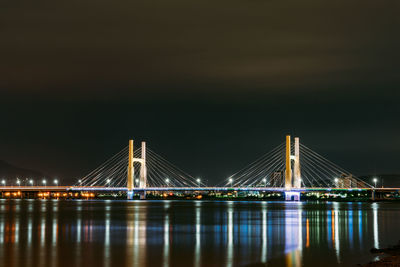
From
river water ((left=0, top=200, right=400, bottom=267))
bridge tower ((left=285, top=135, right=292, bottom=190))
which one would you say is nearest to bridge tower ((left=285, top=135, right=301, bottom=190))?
bridge tower ((left=285, top=135, right=292, bottom=190))

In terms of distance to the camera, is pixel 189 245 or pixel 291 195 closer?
pixel 189 245

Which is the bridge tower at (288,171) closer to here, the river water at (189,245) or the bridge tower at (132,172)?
the bridge tower at (132,172)

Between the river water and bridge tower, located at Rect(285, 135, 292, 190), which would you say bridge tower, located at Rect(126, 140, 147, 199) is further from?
the river water

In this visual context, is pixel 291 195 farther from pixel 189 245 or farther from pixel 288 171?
pixel 189 245

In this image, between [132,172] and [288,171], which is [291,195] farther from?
[132,172]

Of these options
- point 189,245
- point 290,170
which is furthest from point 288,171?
point 189,245

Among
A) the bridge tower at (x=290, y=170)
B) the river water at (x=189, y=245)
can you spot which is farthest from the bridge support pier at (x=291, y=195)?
the river water at (x=189, y=245)

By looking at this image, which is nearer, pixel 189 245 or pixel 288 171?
pixel 189 245

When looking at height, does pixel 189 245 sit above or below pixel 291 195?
below

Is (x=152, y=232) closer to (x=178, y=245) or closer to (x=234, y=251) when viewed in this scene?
(x=178, y=245)

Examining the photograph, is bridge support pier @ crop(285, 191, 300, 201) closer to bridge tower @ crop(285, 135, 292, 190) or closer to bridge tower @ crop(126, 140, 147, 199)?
bridge tower @ crop(285, 135, 292, 190)

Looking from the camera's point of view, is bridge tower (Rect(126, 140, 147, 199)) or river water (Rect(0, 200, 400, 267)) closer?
river water (Rect(0, 200, 400, 267))

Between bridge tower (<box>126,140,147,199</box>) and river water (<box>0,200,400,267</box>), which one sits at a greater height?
bridge tower (<box>126,140,147,199</box>)

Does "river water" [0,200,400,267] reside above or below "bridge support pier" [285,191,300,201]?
below
